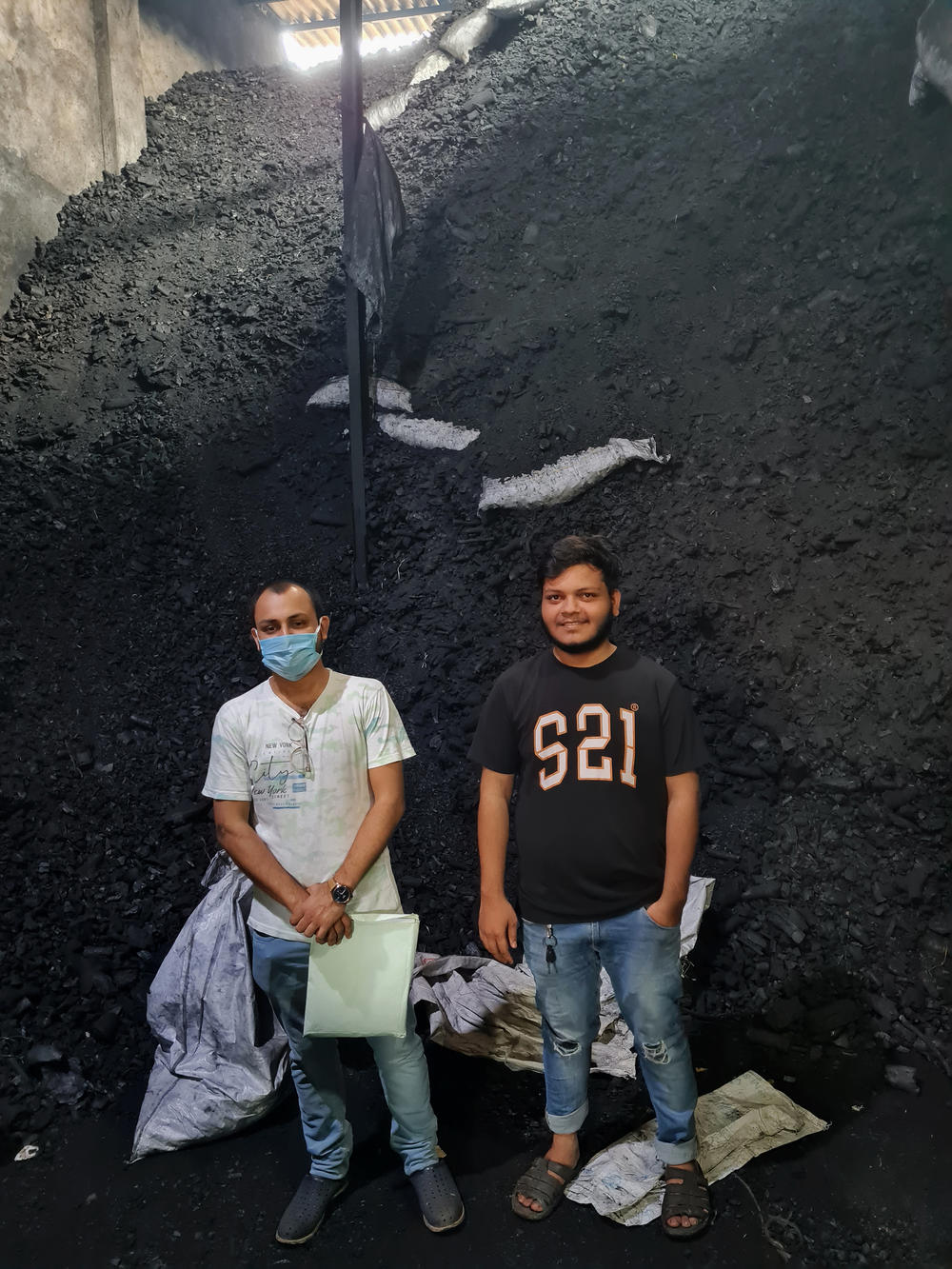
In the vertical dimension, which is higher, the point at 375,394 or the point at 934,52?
the point at 934,52

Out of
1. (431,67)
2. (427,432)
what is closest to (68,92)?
(431,67)

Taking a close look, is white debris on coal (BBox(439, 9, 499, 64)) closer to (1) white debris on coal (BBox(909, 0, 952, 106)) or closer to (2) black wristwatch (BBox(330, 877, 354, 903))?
(1) white debris on coal (BBox(909, 0, 952, 106))

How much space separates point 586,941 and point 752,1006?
163cm

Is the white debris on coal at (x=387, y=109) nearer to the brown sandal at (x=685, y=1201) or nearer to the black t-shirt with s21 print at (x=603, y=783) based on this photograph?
the black t-shirt with s21 print at (x=603, y=783)

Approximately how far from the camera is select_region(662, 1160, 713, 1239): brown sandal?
2.41 metres

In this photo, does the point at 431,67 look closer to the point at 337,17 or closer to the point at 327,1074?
the point at 337,17

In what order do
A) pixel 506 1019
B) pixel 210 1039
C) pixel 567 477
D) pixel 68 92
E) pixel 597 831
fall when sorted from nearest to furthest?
pixel 597 831
pixel 210 1039
pixel 506 1019
pixel 567 477
pixel 68 92

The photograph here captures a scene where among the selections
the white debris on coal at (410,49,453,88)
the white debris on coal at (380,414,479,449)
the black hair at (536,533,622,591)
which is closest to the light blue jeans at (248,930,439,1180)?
the black hair at (536,533,622,591)

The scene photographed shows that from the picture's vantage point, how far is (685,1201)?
2.41m

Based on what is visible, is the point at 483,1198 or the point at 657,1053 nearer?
the point at 657,1053

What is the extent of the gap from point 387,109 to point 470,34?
1235 mm

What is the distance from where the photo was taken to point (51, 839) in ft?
13.8

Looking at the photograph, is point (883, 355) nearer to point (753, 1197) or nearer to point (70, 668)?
point (753, 1197)

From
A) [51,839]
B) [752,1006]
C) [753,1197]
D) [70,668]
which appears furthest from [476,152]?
[753,1197]
